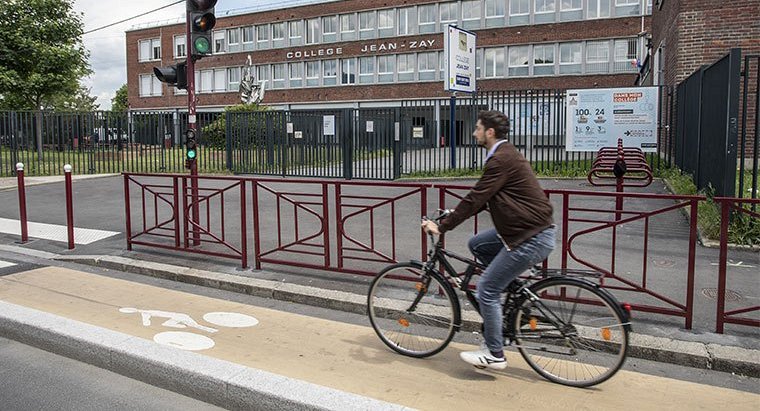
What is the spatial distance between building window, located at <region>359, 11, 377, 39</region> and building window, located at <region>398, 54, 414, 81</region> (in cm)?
326

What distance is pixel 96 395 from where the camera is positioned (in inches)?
175

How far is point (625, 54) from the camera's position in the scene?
135 ft

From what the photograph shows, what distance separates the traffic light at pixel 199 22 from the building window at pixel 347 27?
141 feet

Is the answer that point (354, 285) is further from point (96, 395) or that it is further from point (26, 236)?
point (26, 236)

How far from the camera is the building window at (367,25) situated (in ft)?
161

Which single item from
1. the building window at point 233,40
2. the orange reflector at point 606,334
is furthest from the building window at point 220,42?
the orange reflector at point 606,334

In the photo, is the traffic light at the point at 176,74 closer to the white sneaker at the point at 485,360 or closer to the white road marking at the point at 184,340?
the white road marking at the point at 184,340

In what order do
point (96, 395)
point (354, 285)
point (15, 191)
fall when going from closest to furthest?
point (96, 395) → point (354, 285) → point (15, 191)

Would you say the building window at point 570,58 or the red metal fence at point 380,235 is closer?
the red metal fence at point 380,235

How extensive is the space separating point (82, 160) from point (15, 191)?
16.8 ft

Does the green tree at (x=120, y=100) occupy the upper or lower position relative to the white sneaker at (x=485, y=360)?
upper

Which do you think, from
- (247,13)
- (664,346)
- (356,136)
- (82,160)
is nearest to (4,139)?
(82,160)

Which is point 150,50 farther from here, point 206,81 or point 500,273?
point 500,273

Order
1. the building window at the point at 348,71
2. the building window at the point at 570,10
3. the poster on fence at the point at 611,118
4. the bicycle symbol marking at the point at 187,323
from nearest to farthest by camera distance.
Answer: the bicycle symbol marking at the point at 187,323
the poster on fence at the point at 611,118
the building window at the point at 570,10
the building window at the point at 348,71
